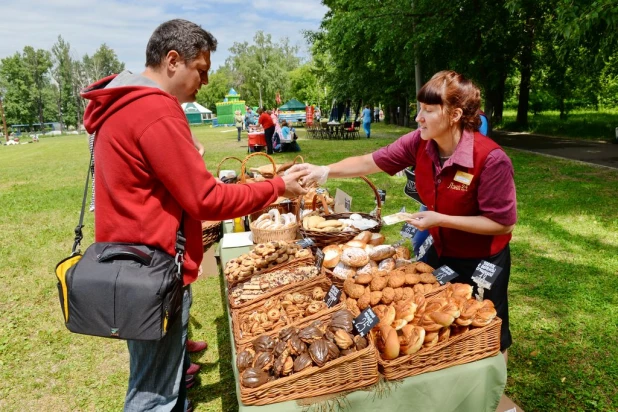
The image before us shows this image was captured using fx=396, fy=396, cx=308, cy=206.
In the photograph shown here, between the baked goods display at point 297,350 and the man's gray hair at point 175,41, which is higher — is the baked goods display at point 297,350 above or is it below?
below

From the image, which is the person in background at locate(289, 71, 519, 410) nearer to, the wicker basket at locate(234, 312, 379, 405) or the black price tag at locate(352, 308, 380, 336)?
the black price tag at locate(352, 308, 380, 336)

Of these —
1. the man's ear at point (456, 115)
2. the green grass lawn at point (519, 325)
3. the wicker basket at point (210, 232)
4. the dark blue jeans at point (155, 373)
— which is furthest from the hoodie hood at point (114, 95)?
the wicker basket at point (210, 232)

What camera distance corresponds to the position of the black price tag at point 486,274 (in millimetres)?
1798

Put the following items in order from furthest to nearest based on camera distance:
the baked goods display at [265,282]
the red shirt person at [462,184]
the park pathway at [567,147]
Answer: the park pathway at [567,147]
the baked goods display at [265,282]
the red shirt person at [462,184]

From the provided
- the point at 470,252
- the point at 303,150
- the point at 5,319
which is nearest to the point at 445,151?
the point at 470,252

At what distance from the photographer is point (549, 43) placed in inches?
582

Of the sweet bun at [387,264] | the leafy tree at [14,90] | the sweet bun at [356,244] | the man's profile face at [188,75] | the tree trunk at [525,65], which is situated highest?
the leafy tree at [14,90]

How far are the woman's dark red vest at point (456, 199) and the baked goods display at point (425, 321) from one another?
1.03 ft

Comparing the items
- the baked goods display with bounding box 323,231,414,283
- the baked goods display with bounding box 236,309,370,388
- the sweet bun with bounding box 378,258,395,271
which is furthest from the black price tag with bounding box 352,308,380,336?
the sweet bun with bounding box 378,258,395,271

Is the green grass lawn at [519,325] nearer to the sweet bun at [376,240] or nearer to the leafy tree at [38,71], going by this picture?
the sweet bun at [376,240]

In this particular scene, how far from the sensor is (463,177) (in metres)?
1.90

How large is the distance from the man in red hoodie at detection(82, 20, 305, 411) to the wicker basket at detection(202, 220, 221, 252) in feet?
8.89

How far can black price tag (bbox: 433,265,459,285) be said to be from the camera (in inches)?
77.0

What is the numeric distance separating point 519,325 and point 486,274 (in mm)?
2095
